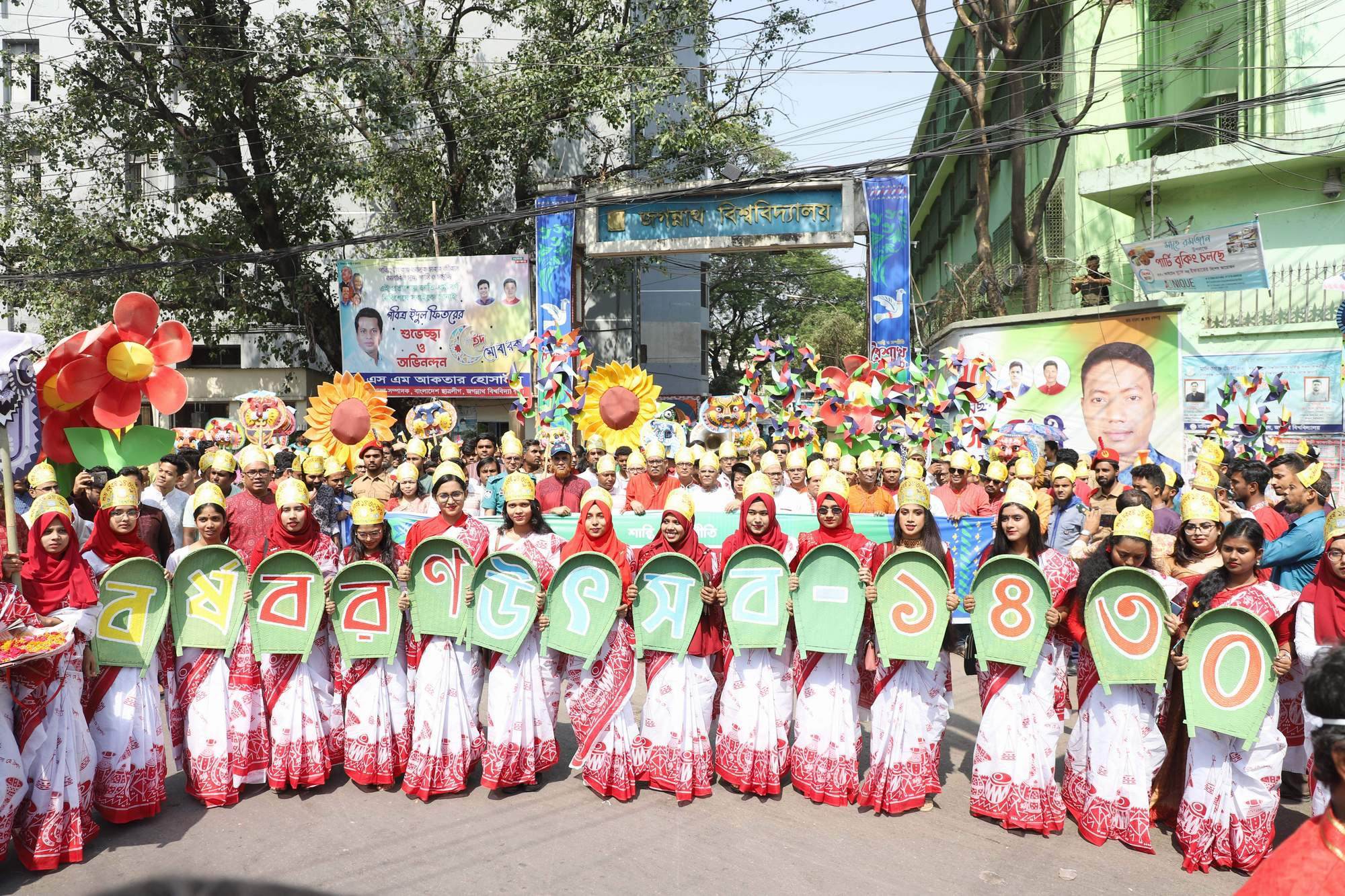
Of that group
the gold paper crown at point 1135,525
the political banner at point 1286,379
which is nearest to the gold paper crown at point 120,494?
the gold paper crown at point 1135,525

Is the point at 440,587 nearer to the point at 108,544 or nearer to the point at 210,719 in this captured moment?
the point at 210,719

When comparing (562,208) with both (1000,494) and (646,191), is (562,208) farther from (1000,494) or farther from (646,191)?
(1000,494)

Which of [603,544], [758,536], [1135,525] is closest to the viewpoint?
[1135,525]

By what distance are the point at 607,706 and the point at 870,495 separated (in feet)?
12.1

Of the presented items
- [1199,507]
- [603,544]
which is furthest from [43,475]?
[1199,507]

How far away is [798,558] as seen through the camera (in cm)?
539

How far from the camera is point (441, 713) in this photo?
5.25 m

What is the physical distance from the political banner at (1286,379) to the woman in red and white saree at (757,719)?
1018cm

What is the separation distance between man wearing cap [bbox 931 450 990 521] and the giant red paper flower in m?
5.59

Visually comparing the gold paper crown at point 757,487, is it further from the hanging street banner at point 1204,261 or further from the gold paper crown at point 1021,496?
the hanging street banner at point 1204,261

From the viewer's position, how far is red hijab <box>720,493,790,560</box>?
5.52 meters

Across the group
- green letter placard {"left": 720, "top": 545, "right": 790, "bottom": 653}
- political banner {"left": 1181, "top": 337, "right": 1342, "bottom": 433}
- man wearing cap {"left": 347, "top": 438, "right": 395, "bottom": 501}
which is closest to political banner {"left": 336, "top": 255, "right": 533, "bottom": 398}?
man wearing cap {"left": 347, "top": 438, "right": 395, "bottom": 501}

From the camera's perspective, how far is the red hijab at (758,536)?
5.52 meters

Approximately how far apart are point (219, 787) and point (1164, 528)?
598 cm
